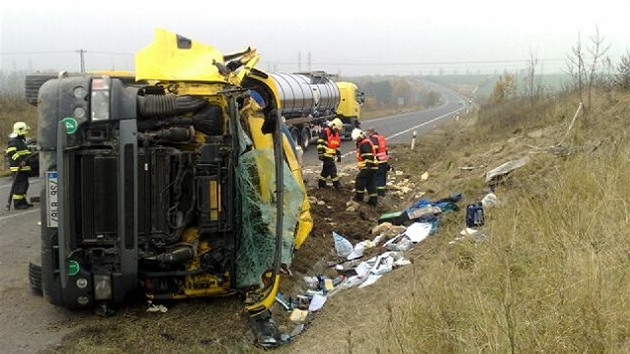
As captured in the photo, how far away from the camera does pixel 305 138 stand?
20484 millimetres

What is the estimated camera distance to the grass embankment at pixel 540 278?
2752 millimetres

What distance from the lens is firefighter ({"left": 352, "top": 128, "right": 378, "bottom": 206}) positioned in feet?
32.8

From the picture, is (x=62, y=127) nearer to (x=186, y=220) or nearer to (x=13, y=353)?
(x=186, y=220)

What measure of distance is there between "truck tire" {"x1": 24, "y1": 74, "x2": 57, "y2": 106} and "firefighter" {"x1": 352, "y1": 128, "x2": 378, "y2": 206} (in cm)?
522

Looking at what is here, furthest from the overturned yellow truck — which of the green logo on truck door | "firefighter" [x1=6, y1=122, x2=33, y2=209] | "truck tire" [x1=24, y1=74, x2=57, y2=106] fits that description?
"firefighter" [x1=6, y1=122, x2=33, y2=209]

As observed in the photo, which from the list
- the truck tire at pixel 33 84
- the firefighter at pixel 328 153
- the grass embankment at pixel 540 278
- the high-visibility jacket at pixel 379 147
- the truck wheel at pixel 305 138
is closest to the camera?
the grass embankment at pixel 540 278

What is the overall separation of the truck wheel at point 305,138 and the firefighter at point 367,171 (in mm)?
10068

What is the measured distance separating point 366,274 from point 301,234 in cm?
96

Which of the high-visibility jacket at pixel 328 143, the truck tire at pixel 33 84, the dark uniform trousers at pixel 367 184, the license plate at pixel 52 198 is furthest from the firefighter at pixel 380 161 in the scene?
the license plate at pixel 52 198

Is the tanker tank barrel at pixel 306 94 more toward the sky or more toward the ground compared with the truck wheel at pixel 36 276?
more toward the sky

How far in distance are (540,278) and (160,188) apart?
298 cm

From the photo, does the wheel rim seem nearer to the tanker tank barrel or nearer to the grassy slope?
the tanker tank barrel

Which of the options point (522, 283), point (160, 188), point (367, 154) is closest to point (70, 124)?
point (160, 188)

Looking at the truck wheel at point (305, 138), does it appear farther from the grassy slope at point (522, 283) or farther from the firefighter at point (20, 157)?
the grassy slope at point (522, 283)
